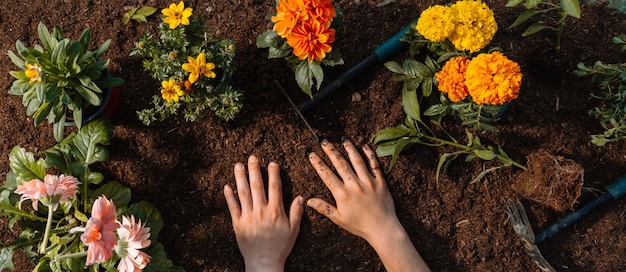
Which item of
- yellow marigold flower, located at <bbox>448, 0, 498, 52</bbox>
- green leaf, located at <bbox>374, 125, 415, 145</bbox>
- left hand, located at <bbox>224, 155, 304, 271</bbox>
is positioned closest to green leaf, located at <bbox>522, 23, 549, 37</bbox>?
yellow marigold flower, located at <bbox>448, 0, 498, 52</bbox>

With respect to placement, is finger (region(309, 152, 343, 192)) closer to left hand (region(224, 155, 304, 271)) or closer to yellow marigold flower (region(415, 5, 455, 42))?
left hand (region(224, 155, 304, 271))

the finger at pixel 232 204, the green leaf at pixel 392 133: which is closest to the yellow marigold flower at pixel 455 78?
the green leaf at pixel 392 133

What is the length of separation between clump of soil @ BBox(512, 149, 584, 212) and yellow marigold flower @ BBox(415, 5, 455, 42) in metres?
0.75

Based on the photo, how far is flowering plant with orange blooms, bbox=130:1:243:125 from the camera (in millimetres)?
2057

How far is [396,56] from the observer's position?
2588 millimetres

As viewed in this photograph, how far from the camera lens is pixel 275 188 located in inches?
96.1

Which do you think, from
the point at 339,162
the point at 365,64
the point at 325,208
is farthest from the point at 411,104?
→ the point at 325,208

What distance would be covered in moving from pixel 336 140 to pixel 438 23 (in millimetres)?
779

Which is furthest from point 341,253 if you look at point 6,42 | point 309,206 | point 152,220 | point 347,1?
point 6,42

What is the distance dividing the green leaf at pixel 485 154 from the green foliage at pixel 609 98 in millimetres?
547

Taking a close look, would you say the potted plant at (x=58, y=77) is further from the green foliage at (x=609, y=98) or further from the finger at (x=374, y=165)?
the green foliage at (x=609, y=98)

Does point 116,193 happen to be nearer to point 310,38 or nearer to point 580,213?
point 310,38

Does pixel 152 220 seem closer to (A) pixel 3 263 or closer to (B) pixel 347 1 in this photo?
(A) pixel 3 263

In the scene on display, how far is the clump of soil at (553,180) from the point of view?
2229 millimetres
